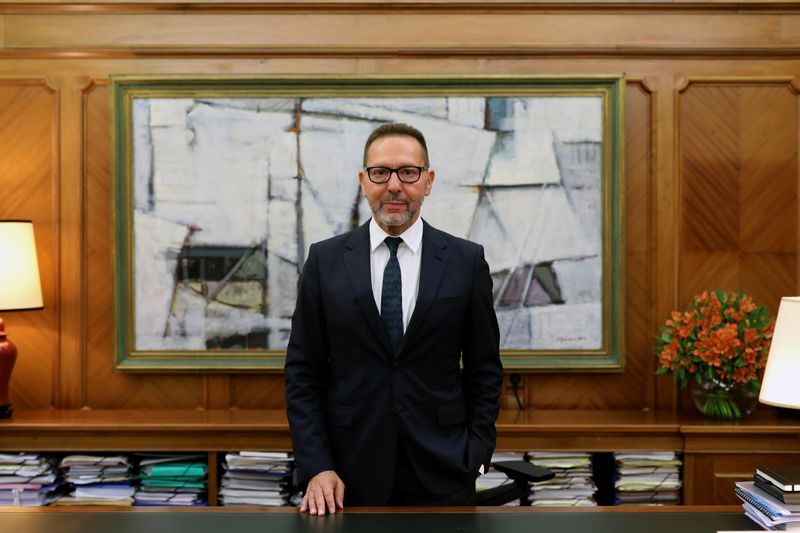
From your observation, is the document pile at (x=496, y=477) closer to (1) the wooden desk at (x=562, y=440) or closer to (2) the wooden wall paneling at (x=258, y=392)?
(1) the wooden desk at (x=562, y=440)

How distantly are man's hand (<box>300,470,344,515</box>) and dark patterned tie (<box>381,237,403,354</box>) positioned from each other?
1.20 feet

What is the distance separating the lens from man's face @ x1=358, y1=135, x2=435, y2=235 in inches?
82.1

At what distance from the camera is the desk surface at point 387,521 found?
1735 millimetres

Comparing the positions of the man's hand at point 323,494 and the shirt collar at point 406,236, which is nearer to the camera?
the man's hand at point 323,494

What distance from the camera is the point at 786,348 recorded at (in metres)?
1.85

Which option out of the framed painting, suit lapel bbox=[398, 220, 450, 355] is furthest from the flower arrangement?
suit lapel bbox=[398, 220, 450, 355]

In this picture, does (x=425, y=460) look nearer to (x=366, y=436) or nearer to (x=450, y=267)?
(x=366, y=436)

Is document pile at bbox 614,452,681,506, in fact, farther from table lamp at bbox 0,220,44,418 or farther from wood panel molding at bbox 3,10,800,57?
table lamp at bbox 0,220,44,418

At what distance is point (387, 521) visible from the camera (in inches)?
71.1

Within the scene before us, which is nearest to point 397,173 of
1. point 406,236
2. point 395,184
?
point 395,184

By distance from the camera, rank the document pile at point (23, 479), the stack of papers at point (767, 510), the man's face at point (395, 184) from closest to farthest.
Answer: the stack of papers at point (767, 510), the man's face at point (395, 184), the document pile at point (23, 479)

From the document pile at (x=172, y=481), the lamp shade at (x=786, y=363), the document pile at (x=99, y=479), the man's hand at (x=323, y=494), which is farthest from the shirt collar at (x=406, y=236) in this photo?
the document pile at (x=99, y=479)

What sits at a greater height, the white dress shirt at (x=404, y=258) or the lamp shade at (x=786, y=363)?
the white dress shirt at (x=404, y=258)
